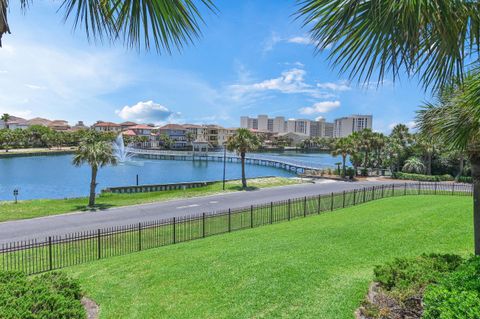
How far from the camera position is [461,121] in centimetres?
462

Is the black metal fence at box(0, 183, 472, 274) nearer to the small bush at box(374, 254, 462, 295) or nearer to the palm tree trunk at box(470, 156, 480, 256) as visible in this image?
the small bush at box(374, 254, 462, 295)

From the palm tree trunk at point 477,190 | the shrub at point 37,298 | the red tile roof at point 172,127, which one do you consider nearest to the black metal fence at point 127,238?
the shrub at point 37,298

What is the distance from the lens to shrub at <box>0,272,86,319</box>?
15.4 ft

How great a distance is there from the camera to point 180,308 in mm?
6051

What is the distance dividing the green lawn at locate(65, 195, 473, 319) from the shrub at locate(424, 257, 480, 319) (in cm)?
165

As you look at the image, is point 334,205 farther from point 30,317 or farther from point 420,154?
point 420,154

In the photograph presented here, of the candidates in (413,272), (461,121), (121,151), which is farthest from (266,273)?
(121,151)

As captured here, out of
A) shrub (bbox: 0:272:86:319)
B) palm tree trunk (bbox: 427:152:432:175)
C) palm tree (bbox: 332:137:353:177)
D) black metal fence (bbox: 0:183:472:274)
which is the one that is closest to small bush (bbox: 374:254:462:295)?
shrub (bbox: 0:272:86:319)

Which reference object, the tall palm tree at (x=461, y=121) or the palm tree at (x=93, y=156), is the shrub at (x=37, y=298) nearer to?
the tall palm tree at (x=461, y=121)

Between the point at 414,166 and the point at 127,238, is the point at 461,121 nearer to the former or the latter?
the point at 127,238

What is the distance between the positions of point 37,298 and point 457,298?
21.0 feet

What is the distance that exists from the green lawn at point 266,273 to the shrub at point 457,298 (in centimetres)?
165

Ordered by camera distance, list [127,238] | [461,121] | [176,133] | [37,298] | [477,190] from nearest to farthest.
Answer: [461,121] < [37,298] < [477,190] < [127,238] < [176,133]

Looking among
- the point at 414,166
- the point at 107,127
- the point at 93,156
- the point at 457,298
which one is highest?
the point at 107,127
